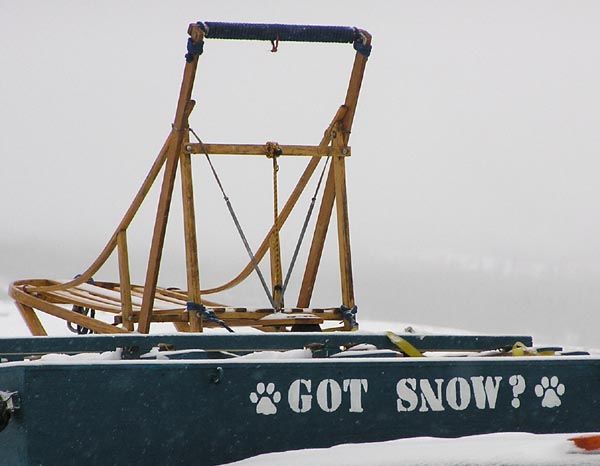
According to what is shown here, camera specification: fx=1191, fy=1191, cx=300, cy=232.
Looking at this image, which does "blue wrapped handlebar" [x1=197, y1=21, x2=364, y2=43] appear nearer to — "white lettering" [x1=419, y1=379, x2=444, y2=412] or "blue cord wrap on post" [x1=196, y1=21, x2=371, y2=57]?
"blue cord wrap on post" [x1=196, y1=21, x2=371, y2=57]

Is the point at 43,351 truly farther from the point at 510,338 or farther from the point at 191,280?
the point at 510,338

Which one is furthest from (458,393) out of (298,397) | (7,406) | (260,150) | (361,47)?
(361,47)

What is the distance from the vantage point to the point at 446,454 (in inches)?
178

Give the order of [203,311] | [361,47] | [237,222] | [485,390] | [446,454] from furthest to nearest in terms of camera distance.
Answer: [361,47]
[237,222]
[203,311]
[485,390]
[446,454]

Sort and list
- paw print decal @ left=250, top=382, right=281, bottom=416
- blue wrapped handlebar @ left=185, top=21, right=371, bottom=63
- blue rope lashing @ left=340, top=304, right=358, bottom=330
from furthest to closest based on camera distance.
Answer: blue rope lashing @ left=340, top=304, right=358, bottom=330, blue wrapped handlebar @ left=185, top=21, right=371, bottom=63, paw print decal @ left=250, top=382, right=281, bottom=416

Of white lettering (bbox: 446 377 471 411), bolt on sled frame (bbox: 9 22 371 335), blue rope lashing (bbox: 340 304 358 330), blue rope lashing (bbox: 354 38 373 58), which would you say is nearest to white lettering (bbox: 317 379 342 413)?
white lettering (bbox: 446 377 471 411)

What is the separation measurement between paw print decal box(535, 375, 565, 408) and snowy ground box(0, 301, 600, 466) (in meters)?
0.44

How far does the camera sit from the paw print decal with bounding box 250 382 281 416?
15.8 feet

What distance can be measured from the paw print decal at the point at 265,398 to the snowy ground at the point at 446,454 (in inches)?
7.7

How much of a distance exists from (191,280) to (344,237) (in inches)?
46.9

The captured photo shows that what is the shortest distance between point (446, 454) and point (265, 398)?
0.77 meters

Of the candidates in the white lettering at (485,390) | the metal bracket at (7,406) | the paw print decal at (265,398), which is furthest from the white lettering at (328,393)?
the metal bracket at (7,406)

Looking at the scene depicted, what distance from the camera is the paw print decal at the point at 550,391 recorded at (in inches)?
206

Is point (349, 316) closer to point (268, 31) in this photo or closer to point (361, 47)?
point (361, 47)
